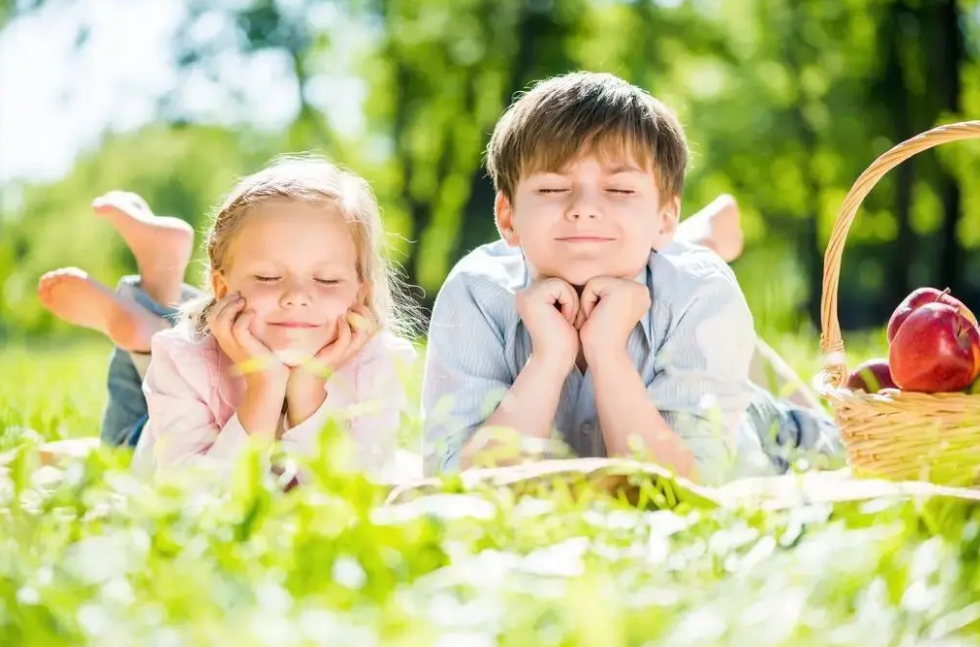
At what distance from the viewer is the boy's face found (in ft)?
9.07

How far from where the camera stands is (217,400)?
300 cm

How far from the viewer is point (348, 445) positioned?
162 cm

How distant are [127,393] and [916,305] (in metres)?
2.59

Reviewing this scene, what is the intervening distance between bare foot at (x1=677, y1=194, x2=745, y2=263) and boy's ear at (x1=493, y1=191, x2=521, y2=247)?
126cm

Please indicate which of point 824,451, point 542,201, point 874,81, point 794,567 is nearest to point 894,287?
point 874,81

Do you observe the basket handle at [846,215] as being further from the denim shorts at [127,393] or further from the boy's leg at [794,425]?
the denim shorts at [127,393]

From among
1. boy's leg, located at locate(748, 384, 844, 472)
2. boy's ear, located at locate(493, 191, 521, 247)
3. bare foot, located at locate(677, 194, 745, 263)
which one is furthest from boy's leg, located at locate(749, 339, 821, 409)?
boy's ear, located at locate(493, 191, 521, 247)

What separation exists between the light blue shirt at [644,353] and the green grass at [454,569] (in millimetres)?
960

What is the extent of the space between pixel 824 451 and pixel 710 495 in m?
1.95

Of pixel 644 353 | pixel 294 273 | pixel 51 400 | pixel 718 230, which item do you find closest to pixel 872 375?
pixel 644 353

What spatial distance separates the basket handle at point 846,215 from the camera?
8.54ft

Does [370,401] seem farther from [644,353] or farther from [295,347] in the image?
[644,353]

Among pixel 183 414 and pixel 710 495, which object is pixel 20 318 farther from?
pixel 710 495

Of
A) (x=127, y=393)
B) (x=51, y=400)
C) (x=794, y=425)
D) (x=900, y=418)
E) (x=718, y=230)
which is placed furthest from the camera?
(x=51, y=400)
